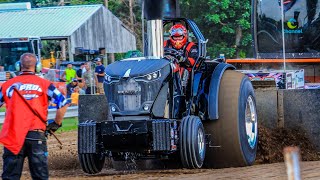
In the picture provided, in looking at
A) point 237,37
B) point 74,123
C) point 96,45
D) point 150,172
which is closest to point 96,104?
point 150,172

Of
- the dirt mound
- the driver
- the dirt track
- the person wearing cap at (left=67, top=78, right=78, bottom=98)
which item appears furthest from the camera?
the person wearing cap at (left=67, top=78, right=78, bottom=98)

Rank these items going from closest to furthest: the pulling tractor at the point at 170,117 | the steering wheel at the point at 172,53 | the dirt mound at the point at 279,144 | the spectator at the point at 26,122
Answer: the spectator at the point at 26,122 → the pulling tractor at the point at 170,117 → the steering wheel at the point at 172,53 → the dirt mound at the point at 279,144

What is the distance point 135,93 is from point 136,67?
30 cm

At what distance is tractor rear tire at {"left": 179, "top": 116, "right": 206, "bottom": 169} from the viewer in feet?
30.9

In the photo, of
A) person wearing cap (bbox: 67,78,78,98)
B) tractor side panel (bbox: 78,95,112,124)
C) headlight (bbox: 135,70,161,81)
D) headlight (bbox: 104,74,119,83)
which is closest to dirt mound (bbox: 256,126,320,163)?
tractor side panel (bbox: 78,95,112,124)

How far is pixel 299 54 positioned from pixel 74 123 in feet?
19.2

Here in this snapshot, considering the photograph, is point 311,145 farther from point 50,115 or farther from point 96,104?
point 50,115

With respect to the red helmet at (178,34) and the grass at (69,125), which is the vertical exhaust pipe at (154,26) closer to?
the red helmet at (178,34)

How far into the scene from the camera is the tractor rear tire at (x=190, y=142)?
9430mm

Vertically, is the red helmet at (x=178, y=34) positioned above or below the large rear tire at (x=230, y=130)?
above

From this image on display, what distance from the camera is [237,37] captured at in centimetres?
4116

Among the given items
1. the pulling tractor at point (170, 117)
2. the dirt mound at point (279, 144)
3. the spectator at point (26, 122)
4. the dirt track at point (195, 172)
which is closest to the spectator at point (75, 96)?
the dirt track at point (195, 172)

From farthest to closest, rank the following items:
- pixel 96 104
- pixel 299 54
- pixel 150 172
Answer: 1. pixel 299 54
2. pixel 96 104
3. pixel 150 172

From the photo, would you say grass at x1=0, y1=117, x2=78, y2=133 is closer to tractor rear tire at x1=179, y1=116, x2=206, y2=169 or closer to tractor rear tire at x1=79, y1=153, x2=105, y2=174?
tractor rear tire at x1=79, y1=153, x2=105, y2=174
